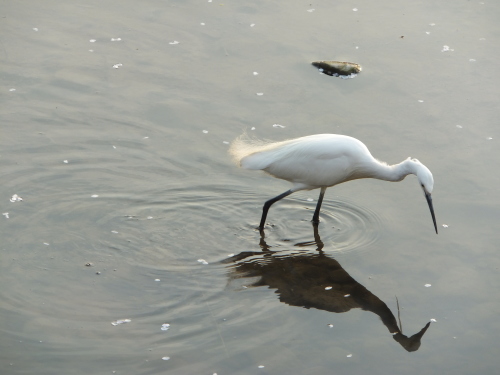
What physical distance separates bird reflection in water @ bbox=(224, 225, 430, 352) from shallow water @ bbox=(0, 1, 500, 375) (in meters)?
0.02

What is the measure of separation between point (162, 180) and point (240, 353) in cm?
269

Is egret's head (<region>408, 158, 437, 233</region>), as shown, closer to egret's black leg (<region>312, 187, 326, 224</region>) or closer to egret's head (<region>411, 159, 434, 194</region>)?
egret's head (<region>411, 159, 434, 194</region>)

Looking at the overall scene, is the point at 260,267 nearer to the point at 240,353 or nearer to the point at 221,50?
the point at 240,353

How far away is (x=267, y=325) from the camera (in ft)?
19.3

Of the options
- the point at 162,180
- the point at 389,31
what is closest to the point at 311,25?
the point at 389,31

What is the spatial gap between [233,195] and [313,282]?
4.95ft

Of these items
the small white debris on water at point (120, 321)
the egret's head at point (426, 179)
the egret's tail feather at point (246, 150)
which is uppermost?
the egret's head at point (426, 179)

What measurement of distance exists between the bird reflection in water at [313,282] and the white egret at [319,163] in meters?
0.53

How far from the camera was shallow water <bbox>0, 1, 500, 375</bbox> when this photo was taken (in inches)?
225

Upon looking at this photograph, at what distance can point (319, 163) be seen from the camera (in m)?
6.92

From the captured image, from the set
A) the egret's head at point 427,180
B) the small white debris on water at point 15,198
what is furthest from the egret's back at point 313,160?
the small white debris on water at point 15,198

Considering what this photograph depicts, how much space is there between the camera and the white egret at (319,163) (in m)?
6.89

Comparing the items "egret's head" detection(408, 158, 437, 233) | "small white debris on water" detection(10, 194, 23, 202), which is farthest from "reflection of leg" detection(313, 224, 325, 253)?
"small white debris on water" detection(10, 194, 23, 202)

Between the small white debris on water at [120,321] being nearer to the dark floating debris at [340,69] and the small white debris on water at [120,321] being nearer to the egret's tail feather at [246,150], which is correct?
the egret's tail feather at [246,150]
